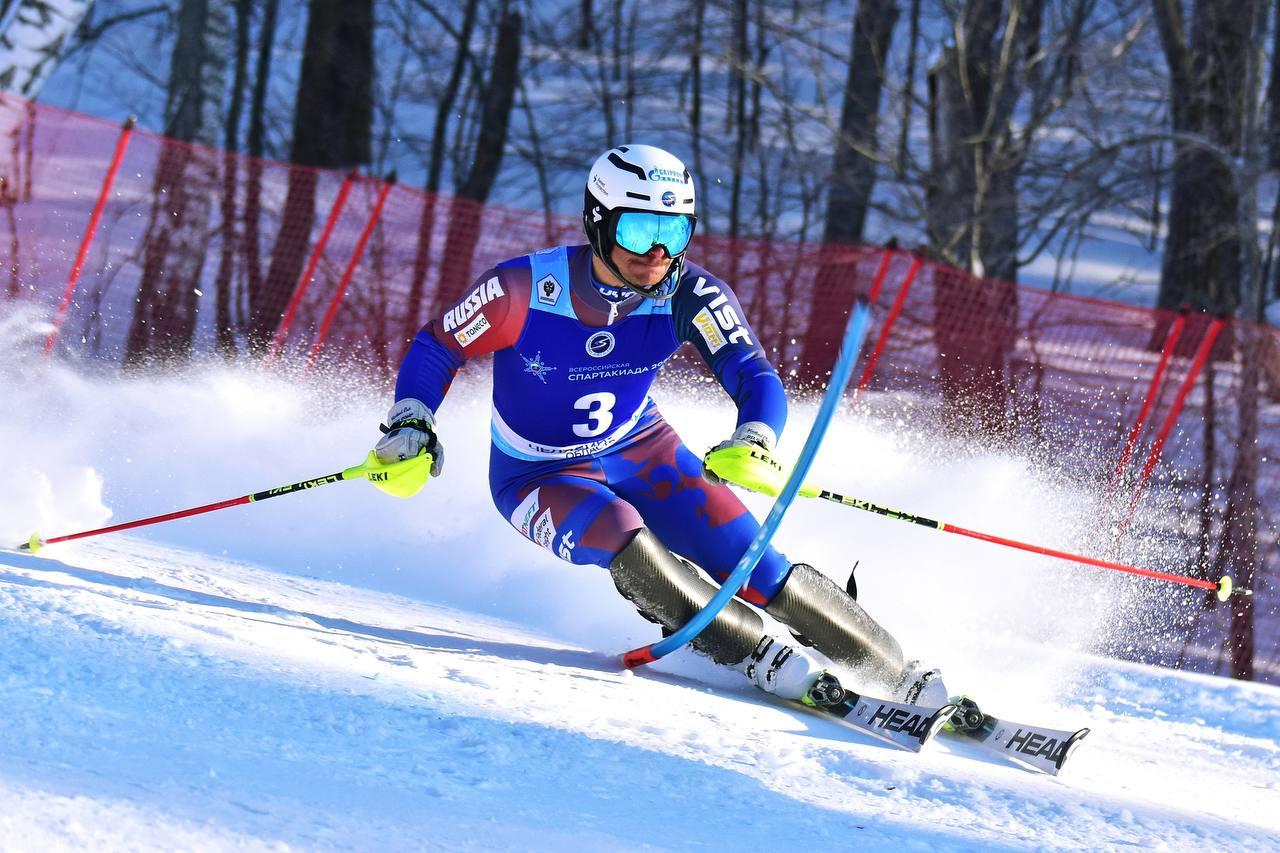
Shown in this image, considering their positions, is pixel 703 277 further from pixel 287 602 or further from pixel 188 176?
pixel 188 176

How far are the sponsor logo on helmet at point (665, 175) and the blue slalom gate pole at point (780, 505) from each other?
0.74 m

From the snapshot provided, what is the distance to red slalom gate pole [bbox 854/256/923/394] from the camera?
704 centimetres

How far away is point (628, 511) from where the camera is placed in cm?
416

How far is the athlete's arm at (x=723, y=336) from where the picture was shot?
4273 mm

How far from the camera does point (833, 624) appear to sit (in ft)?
13.7

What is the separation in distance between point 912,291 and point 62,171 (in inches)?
184

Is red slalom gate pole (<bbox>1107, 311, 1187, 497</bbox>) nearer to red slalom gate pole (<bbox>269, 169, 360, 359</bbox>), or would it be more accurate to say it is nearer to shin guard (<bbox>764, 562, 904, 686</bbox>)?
shin guard (<bbox>764, 562, 904, 686</bbox>)

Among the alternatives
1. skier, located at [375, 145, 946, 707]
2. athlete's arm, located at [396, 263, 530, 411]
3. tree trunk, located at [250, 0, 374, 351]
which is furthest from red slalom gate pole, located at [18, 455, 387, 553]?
Result: tree trunk, located at [250, 0, 374, 351]

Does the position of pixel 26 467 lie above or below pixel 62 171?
below

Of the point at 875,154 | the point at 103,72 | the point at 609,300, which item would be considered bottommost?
the point at 609,300

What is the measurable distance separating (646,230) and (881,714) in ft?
5.20

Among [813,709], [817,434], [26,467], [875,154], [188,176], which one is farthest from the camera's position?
[875,154]

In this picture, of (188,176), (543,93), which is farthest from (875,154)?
(543,93)

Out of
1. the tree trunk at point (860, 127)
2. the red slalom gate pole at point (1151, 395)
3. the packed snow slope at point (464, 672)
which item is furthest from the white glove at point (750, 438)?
the tree trunk at point (860, 127)
